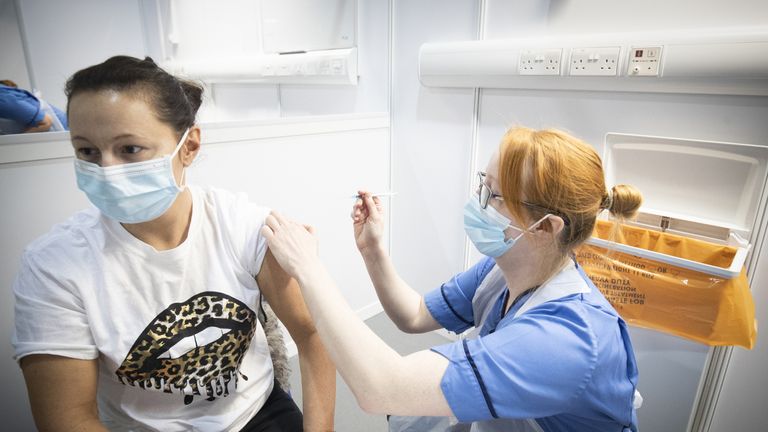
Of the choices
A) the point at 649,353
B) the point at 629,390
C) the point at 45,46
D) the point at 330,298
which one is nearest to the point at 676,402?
the point at 649,353

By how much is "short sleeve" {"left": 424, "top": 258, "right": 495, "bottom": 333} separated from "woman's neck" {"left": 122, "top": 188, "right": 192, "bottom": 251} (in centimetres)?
73

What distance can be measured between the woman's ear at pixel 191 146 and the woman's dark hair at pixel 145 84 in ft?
0.06

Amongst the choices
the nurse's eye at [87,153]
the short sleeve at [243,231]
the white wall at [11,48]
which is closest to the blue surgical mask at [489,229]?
the short sleeve at [243,231]

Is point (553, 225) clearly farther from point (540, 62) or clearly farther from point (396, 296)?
point (540, 62)

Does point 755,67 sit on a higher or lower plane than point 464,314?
higher

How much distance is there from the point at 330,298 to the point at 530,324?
1.38ft

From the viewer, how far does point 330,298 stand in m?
0.91

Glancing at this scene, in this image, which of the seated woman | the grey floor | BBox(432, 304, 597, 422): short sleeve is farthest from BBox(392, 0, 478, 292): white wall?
BBox(432, 304, 597, 422): short sleeve

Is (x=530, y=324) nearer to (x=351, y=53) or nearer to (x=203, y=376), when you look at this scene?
(x=203, y=376)

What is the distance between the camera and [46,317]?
2.80ft

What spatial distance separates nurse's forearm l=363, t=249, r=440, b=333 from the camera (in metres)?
1.30

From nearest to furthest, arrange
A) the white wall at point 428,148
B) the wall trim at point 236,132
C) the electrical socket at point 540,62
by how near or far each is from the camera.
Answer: the wall trim at point 236,132, the electrical socket at point 540,62, the white wall at point 428,148

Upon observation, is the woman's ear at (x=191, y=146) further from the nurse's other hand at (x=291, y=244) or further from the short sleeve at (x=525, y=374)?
the short sleeve at (x=525, y=374)

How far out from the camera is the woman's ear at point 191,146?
104 cm
